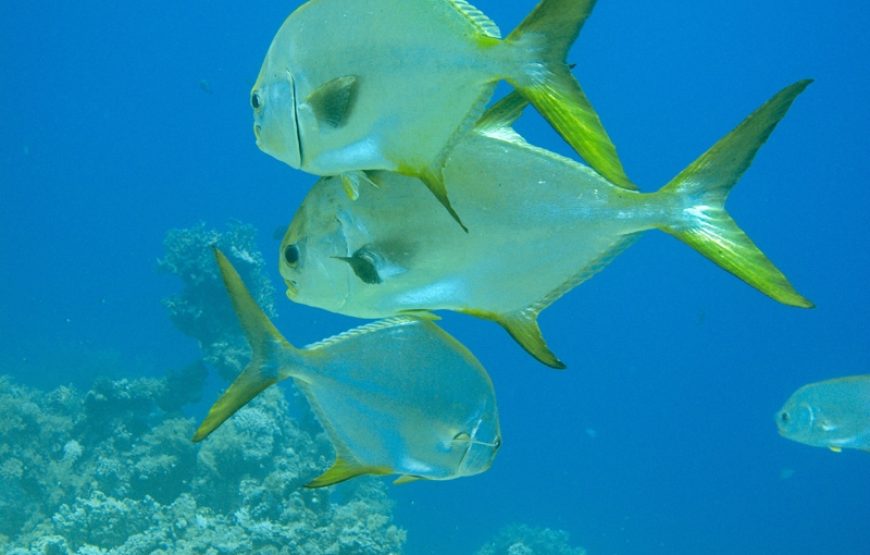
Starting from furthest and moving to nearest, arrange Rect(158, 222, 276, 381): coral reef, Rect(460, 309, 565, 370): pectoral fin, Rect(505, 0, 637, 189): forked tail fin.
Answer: Rect(158, 222, 276, 381): coral reef → Rect(460, 309, 565, 370): pectoral fin → Rect(505, 0, 637, 189): forked tail fin

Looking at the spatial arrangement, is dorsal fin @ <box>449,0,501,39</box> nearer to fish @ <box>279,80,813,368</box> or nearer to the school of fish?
the school of fish

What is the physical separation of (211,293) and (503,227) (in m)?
13.4

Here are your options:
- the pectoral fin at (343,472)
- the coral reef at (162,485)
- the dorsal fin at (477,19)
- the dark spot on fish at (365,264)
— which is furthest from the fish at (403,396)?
the coral reef at (162,485)

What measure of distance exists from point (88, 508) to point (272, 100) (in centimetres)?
783

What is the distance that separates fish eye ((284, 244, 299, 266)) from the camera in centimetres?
147

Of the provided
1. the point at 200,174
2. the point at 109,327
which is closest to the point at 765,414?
the point at 109,327

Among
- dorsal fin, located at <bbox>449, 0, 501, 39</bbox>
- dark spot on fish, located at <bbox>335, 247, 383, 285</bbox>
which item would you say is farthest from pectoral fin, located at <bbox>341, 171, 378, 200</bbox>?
dorsal fin, located at <bbox>449, 0, 501, 39</bbox>

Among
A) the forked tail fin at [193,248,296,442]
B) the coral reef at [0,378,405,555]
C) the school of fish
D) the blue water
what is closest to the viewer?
the school of fish

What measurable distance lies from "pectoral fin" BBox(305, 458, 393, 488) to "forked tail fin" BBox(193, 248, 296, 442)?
11.6 inches

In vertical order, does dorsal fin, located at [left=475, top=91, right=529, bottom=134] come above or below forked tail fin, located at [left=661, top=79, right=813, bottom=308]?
above

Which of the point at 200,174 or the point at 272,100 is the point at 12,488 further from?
the point at 200,174

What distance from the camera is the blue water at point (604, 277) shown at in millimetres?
31891

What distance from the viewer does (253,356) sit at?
5.91 feet

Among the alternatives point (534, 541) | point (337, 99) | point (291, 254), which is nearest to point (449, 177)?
point (337, 99)
